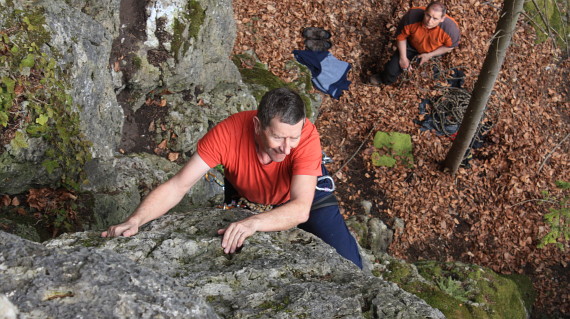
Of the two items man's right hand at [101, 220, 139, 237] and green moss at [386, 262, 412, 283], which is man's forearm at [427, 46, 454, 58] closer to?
green moss at [386, 262, 412, 283]

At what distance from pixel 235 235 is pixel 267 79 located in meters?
5.37

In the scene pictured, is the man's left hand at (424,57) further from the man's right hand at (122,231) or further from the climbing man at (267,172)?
the man's right hand at (122,231)

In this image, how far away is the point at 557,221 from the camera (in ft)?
25.1

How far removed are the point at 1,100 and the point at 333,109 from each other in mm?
5745

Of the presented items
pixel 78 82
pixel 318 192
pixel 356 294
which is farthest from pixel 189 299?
pixel 78 82

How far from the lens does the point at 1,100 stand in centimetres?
377

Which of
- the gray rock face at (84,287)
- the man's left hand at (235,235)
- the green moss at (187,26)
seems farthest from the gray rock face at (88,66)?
the gray rock face at (84,287)

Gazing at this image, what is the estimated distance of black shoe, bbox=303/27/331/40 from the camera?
9.12 metres

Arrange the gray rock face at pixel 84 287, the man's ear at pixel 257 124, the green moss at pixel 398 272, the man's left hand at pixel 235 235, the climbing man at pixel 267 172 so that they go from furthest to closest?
the green moss at pixel 398 272 < the man's ear at pixel 257 124 < the climbing man at pixel 267 172 < the man's left hand at pixel 235 235 < the gray rock face at pixel 84 287

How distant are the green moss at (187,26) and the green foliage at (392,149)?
3.59m

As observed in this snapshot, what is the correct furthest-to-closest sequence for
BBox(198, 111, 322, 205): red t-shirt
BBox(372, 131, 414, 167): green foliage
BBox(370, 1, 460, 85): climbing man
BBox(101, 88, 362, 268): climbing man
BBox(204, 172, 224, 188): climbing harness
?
1. BBox(370, 1, 460, 85): climbing man
2. BBox(372, 131, 414, 167): green foliage
3. BBox(204, 172, 224, 188): climbing harness
4. BBox(198, 111, 322, 205): red t-shirt
5. BBox(101, 88, 362, 268): climbing man

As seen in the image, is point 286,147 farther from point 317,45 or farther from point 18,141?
point 317,45

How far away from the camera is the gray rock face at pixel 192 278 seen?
172 cm

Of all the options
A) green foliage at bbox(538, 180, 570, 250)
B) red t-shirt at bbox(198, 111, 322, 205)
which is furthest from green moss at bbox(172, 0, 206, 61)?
green foliage at bbox(538, 180, 570, 250)
